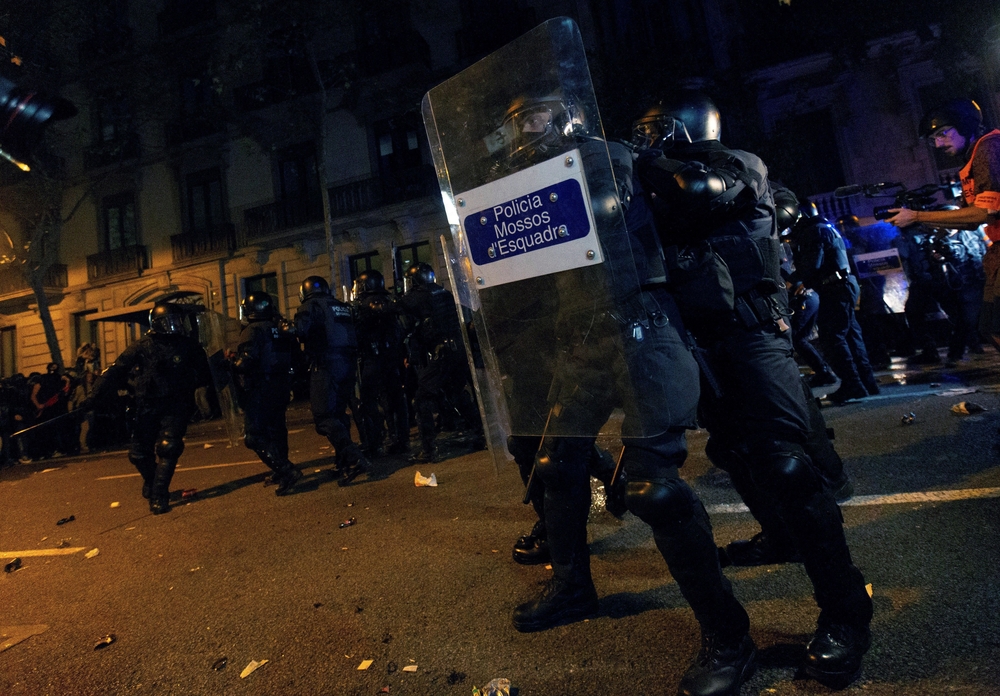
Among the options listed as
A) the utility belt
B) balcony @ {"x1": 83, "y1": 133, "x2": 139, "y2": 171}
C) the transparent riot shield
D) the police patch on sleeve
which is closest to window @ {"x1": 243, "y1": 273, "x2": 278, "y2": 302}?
balcony @ {"x1": 83, "y1": 133, "x2": 139, "y2": 171}

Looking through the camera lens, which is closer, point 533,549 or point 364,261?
point 533,549

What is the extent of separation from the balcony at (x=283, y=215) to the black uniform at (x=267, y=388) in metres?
13.7

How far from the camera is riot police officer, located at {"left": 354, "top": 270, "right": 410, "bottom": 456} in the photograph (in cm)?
589

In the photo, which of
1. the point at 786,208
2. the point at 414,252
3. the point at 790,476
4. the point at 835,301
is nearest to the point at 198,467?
the point at 786,208

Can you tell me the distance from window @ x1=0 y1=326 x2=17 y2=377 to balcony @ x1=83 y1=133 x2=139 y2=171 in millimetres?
7440

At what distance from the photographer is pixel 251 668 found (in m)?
1.95

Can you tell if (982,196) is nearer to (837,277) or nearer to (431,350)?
(837,277)

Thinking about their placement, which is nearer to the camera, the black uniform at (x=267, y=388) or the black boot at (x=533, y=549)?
the black boot at (x=533, y=549)

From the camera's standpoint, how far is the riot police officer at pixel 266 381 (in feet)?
15.9

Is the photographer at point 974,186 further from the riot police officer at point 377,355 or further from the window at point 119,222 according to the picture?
the window at point 119,222

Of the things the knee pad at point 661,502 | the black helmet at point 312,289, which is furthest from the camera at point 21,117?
the knee pad at point 661,502

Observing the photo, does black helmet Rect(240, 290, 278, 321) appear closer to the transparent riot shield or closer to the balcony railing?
the transparent riot shield

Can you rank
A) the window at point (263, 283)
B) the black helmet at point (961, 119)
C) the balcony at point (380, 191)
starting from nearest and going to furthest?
the black helmet at point (961, 119) → the balcony at point (380, 191) → the window at point (263, 283)

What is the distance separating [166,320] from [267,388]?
1.10 m
